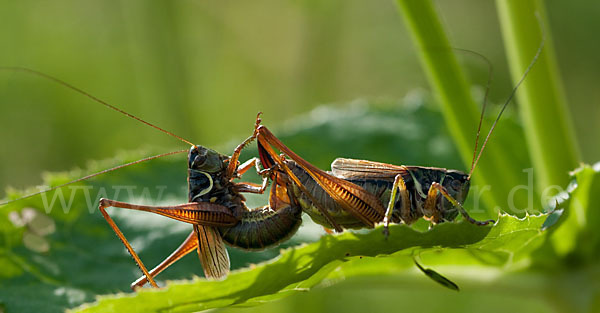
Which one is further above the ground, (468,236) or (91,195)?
(91,195)

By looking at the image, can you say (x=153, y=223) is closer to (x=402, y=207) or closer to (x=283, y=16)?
(x=402, y=207)

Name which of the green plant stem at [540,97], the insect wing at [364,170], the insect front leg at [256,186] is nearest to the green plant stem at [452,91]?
the green plant stem at [540,97]

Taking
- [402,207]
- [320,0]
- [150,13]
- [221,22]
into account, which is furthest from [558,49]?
[402,207]

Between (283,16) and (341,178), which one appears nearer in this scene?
(341,178)

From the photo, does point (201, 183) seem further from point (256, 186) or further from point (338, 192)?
point (338, 192)

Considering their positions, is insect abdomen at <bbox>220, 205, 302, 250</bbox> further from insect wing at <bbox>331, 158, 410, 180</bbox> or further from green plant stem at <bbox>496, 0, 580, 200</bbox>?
green plant stem at <bbox>496, 0, 580, 200</bbox>

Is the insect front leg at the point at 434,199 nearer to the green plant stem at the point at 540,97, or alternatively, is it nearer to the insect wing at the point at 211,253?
the green plant stem at the point at 540,97

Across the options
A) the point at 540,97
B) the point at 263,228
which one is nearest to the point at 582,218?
the point at 540,97
